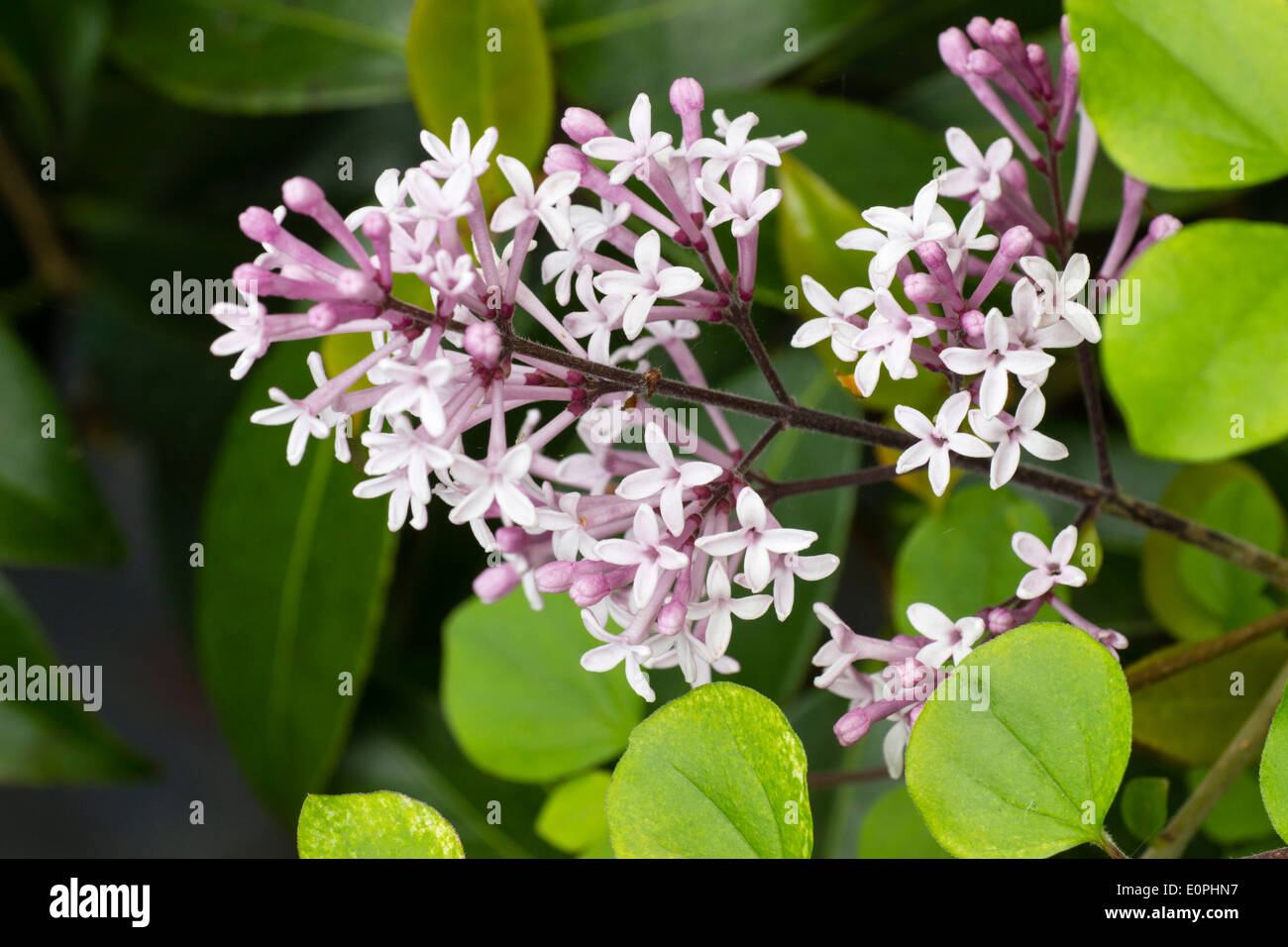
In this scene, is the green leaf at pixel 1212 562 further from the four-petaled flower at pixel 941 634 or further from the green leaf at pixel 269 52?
the green leaf at pixel 269 52

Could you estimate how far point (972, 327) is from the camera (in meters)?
0.46

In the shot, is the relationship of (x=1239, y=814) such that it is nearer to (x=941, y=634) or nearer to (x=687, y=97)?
(x=941, y=634)

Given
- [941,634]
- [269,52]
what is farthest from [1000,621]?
[269,52]

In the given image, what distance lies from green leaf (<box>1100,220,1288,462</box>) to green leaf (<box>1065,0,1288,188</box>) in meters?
0.06

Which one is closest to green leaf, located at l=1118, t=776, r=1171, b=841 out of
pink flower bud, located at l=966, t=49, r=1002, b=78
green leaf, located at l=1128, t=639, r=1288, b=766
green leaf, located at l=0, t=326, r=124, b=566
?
green leaf, located at l=1128, t=639, r=1288, b=766

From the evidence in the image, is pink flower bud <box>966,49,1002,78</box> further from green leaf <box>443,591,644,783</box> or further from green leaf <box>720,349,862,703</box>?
green leaf <box>443,591,644,783</box>

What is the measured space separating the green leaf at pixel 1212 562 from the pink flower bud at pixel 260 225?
0.53 metres

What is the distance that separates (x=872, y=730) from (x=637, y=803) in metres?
0.34

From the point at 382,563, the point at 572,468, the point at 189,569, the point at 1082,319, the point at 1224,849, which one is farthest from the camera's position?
the point at 189,569

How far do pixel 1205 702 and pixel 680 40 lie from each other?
59cm

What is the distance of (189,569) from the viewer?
3.87 ft

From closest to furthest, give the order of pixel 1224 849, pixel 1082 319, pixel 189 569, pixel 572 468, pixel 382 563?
pixel 1082 319, pixel 572 468, pixel 1224 849, pixel 382 563, pixel 189 569
